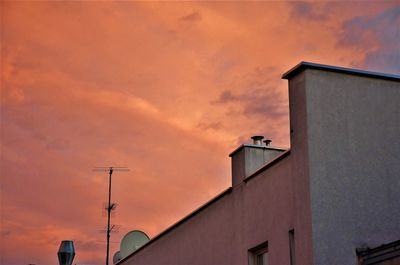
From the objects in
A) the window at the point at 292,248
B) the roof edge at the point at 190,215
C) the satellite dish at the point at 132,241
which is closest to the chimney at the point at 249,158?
the roof edge at the point at 190,215

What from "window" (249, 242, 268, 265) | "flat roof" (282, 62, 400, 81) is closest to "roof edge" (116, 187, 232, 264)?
"window" (249, 242, 268, 265)

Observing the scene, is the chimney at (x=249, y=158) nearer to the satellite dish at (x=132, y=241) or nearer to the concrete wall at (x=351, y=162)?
the concrete wall at (x=351, y=162)

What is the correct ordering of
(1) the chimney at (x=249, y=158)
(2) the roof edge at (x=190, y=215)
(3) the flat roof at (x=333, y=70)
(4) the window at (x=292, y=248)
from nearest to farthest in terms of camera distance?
(3) the flat roof at (x=333, y=70) → (4) the window at (x=292, y=248) → (1) the chimney at (x=249, y=158) → (2) the roof edge at (x=190, y=215)

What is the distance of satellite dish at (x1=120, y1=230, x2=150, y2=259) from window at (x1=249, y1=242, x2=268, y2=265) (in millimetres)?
14601

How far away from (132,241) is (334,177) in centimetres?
1938

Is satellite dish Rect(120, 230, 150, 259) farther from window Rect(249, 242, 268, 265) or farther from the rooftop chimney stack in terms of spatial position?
the rooftop chimney stack

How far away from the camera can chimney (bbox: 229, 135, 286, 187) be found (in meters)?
22.8

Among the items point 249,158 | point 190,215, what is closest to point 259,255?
point 249,158

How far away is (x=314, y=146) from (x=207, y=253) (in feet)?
25.1

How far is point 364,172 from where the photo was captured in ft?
62.0

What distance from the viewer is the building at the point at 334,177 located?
712 inches

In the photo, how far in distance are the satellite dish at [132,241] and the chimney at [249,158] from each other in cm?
1369

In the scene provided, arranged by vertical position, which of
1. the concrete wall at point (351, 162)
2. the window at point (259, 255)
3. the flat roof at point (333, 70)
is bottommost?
the window at point (259, 255)

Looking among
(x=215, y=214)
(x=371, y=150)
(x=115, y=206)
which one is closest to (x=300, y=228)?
(x=371, y=150)
